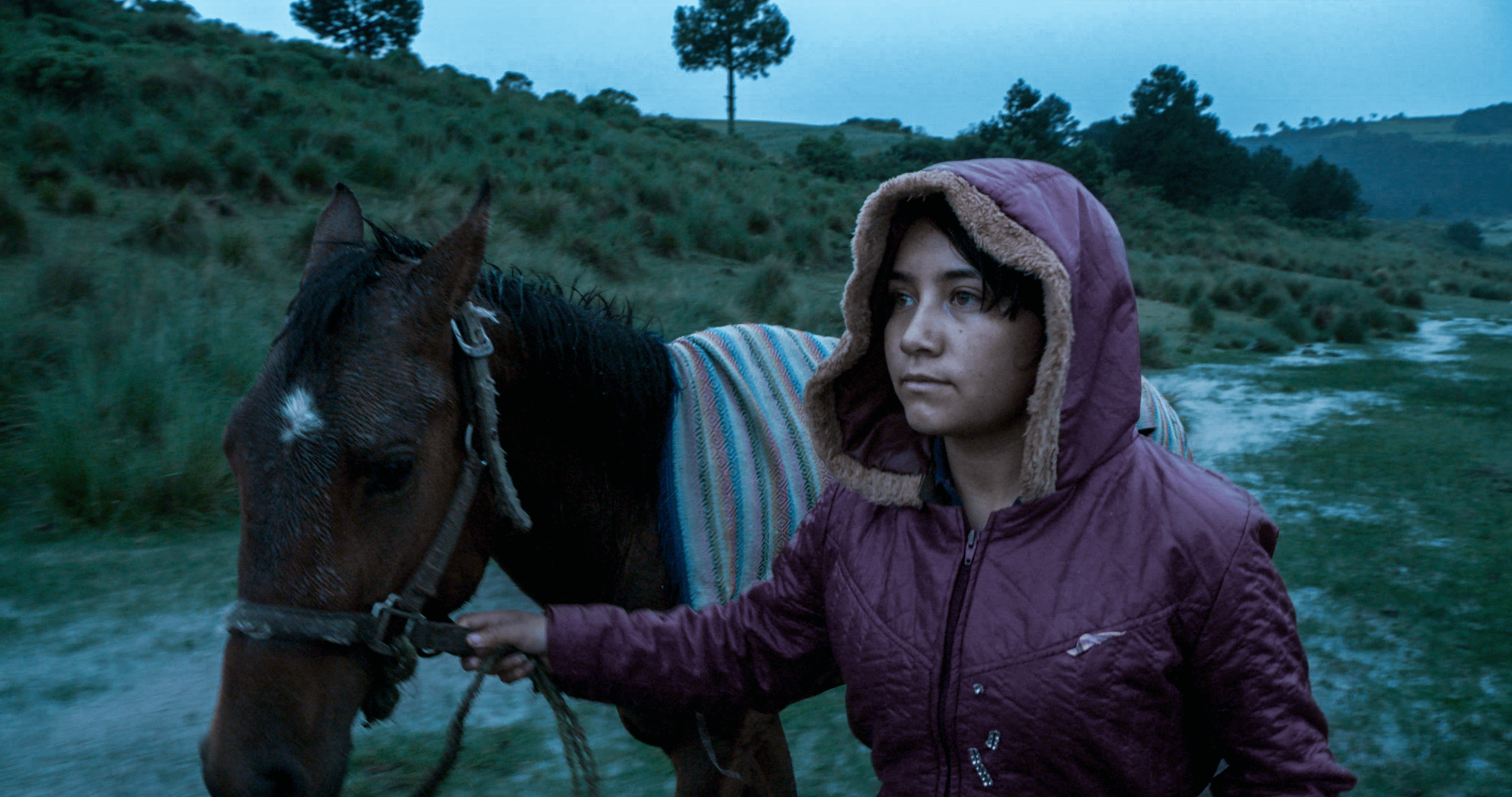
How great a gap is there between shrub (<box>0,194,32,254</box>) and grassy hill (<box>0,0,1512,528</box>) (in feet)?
0.09

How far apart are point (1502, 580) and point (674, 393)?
189 inches

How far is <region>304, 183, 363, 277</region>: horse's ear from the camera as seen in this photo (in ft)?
6.45

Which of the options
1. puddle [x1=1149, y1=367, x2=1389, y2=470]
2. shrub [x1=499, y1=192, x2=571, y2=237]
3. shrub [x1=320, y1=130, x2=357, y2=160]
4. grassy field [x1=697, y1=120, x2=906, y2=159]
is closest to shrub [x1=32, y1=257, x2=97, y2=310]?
shrub [x1=499, y1=192, x2=571, y2=237]

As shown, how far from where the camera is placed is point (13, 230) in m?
8.11

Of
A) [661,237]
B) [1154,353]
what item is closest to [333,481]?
[1154,353]

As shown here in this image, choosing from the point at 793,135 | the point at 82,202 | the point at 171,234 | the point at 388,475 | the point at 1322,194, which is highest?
the point at 793,135

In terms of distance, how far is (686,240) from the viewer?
13281 millimetres

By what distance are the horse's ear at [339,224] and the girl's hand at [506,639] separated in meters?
0.91

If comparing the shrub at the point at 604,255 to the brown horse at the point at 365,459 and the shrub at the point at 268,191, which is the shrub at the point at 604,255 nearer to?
the shrub at the point at 268,191

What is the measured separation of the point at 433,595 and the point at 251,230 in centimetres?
920

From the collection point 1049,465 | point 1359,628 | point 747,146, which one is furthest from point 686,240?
point 747,146

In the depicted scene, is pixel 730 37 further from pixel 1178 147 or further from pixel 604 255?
pixel 604 255

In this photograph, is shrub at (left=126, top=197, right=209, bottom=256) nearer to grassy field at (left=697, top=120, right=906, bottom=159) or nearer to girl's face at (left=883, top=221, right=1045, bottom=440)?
girl's face at (left=883, top=221, right=1045, bottom=440)

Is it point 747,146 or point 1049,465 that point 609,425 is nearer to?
point 1049,465
